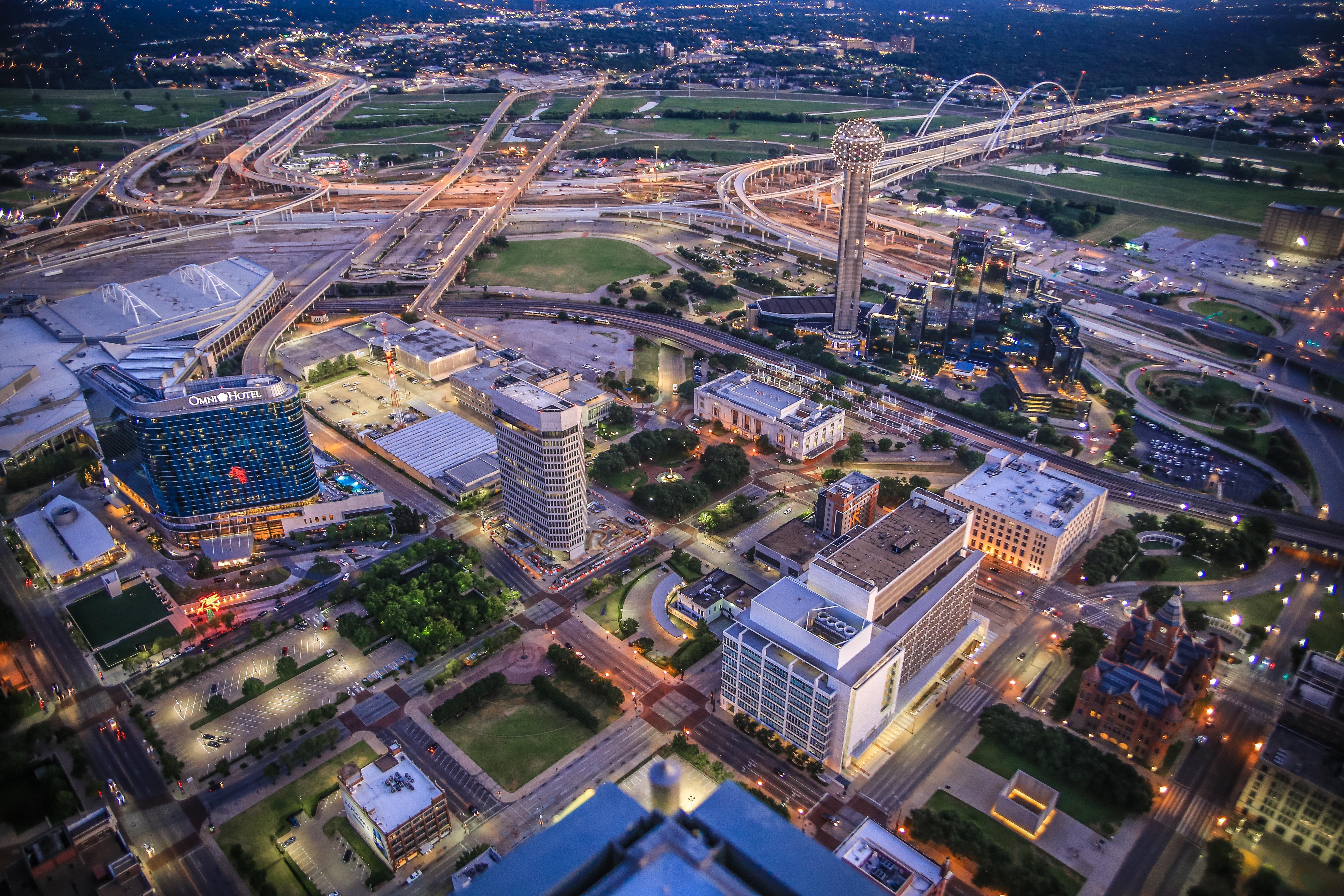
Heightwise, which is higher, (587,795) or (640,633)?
(587,795)

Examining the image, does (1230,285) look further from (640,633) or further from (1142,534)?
(640,633)

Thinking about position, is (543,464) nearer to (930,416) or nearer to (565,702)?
(565,702)

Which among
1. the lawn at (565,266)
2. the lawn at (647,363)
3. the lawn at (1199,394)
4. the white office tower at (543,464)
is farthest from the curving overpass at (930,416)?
the white office tower at (543,464)

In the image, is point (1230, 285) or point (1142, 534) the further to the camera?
point (1230, 285)

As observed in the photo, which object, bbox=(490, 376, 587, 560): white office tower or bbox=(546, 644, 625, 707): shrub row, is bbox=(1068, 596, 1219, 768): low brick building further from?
bbox=(490, 376, 587, 560): white office tower

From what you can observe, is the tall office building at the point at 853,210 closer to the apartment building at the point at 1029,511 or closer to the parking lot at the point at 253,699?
the apartment building at the point at 1029,511

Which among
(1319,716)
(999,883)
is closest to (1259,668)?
(1319,716)

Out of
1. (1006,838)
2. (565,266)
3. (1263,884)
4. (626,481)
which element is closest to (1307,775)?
(1263,884)

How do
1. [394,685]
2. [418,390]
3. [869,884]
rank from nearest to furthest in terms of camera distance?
[869,884] → [394,685] → [418,390]
